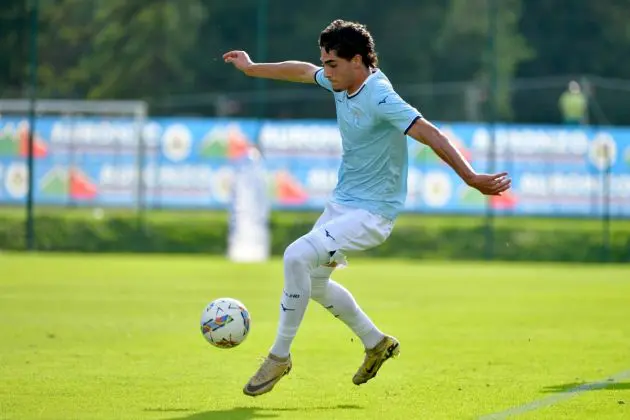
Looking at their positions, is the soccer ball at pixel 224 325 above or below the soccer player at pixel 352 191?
below

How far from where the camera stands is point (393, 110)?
26.0 ft

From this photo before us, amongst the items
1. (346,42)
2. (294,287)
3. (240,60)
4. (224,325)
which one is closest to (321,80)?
(240,60)

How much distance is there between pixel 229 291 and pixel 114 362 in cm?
714

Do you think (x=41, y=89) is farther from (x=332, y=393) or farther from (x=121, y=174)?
(x=332, y=393)

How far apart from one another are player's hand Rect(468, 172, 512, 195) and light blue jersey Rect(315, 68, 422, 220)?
33.2 inches

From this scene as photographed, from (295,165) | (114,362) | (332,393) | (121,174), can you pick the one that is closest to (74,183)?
(121,174)

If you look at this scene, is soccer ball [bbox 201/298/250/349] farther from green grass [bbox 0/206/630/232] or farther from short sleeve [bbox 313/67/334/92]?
green grass [bbox 0/206/630/232]

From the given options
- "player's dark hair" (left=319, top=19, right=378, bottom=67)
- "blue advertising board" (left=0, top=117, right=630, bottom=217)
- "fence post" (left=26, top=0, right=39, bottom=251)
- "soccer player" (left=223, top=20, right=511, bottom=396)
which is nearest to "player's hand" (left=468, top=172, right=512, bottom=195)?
"soccer player" (left=223, top=20, right=511, bottom=396)

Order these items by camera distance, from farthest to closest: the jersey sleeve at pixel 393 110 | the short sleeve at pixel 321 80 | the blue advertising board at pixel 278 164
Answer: the blue advertising board at pixel 278 164 < the short sleeve at pixel 321 80 < the jersey sleeve at pixel 393 110

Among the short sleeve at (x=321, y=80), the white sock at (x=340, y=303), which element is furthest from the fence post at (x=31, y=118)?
the white sock at (x=340, y=303)

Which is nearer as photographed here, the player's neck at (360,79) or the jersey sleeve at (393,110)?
the jersey sleeve at (393,110)

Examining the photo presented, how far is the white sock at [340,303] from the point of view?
28.0ft

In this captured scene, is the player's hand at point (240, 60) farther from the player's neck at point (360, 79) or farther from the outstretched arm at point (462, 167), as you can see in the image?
the outstretched arm at point (462, 167)

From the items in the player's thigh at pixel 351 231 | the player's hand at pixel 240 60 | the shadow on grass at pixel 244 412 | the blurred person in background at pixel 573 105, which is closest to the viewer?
the shadow on grass at pixel 244 412
